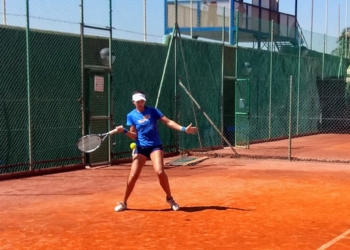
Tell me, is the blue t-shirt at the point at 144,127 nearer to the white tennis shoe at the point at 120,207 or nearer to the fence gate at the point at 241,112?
the white tennis shoe at the point at 120,207

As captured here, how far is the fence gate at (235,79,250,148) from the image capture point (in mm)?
19688

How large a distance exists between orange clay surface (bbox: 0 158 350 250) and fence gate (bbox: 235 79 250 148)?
616 centimetres

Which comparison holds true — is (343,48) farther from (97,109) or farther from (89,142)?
(89,142)

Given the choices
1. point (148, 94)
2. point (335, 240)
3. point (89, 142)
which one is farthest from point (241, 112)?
point (335, 240)

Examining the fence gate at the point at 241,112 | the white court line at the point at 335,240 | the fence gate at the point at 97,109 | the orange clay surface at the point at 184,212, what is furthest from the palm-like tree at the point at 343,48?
the white court line at the point at 335,240

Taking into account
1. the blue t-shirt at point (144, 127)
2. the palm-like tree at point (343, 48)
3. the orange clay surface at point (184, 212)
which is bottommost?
the orange clay surface at point (184, 212)

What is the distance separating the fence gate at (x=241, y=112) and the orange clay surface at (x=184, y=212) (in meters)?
6.16

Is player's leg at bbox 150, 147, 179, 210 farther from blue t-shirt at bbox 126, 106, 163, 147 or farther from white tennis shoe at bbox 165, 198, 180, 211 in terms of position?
blue t-shirt at bbox 126, 106, 163, 147

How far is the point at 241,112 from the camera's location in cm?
2002

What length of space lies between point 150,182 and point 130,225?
4153mm

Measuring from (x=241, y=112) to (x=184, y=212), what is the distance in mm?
11583

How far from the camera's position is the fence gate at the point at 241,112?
19.7 meters

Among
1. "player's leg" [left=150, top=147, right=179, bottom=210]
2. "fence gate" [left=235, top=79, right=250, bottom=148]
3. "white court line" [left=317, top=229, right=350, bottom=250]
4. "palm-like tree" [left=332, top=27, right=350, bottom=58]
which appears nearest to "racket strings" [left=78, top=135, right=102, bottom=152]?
"player's leg" [left=150, top=147, right=179, bottom=210]

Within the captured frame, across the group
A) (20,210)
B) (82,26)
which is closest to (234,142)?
(82,26)
